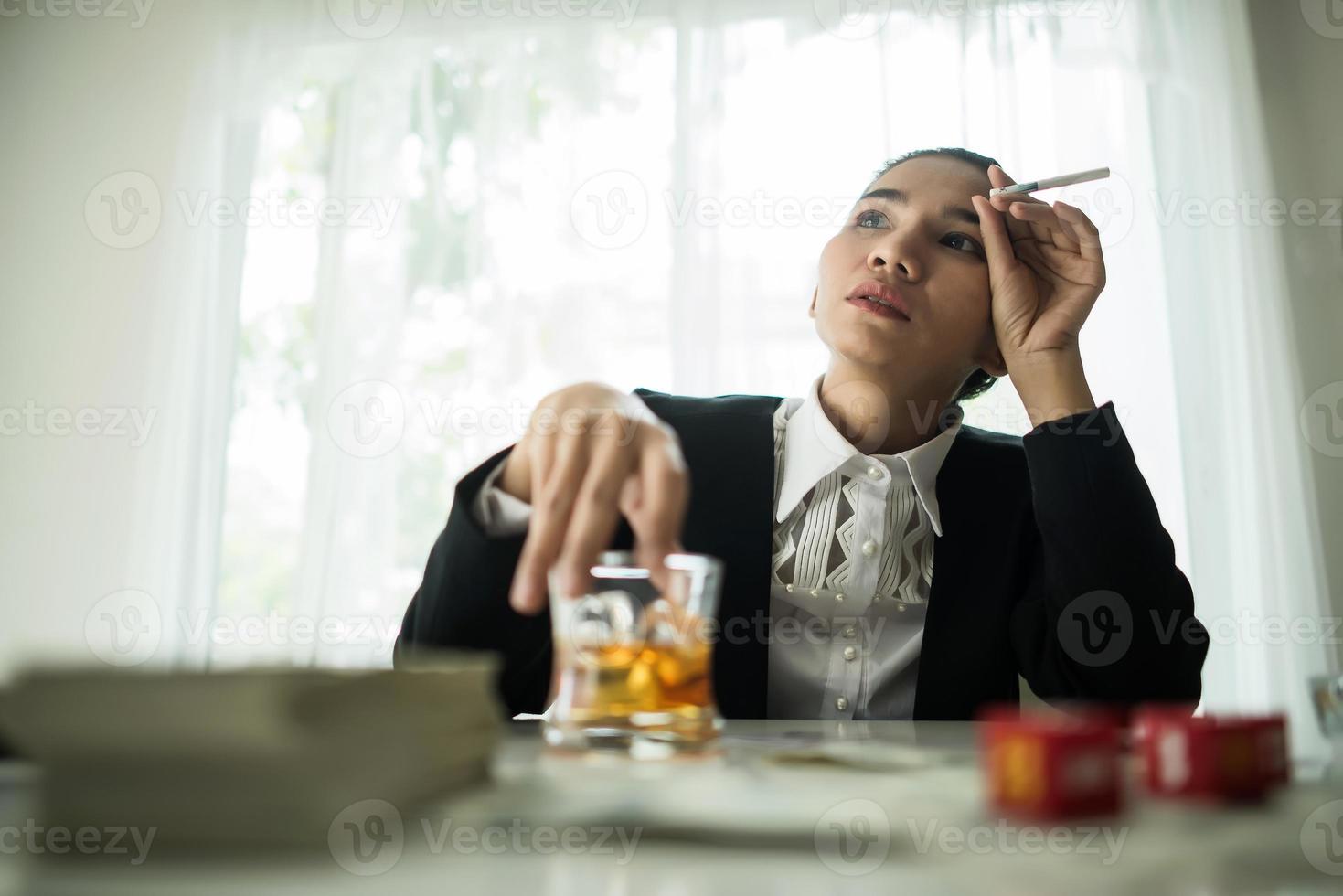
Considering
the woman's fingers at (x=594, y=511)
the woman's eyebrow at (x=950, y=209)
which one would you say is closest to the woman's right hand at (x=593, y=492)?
the woman's fingers at (x=594, y=511)

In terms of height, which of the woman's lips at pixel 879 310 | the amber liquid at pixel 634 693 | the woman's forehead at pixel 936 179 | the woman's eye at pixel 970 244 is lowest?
the amber liquid at pixel 634 693

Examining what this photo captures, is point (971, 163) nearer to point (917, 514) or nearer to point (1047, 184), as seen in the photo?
point (1047, 184)

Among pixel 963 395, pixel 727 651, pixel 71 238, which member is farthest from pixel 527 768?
pixel 71 238

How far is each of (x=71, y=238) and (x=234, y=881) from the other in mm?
3498

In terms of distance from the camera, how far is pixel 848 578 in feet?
3.51

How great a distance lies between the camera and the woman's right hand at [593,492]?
1.68 ft

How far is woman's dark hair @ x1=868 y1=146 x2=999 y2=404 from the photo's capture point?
131 centimetres

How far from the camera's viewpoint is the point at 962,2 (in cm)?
269

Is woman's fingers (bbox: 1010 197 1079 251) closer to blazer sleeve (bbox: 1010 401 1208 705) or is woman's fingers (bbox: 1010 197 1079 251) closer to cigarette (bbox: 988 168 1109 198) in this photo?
cigarette (bbox: 988 168 1109 198)

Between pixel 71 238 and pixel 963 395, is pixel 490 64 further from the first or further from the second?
pixel 963 395

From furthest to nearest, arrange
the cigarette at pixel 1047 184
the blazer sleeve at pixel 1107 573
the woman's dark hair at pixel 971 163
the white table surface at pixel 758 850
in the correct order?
the woman's dark hair at pixel 971 163, the cigarette at pixel 1047 184, the blazer sleeve at pixel 1107 573, the white table surface at pixel 758 850

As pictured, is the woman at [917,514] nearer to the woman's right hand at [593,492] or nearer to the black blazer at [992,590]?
the black blazer at [992,590]

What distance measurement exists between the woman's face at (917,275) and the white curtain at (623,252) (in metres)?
1.30

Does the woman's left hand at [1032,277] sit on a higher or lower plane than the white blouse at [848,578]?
higher
